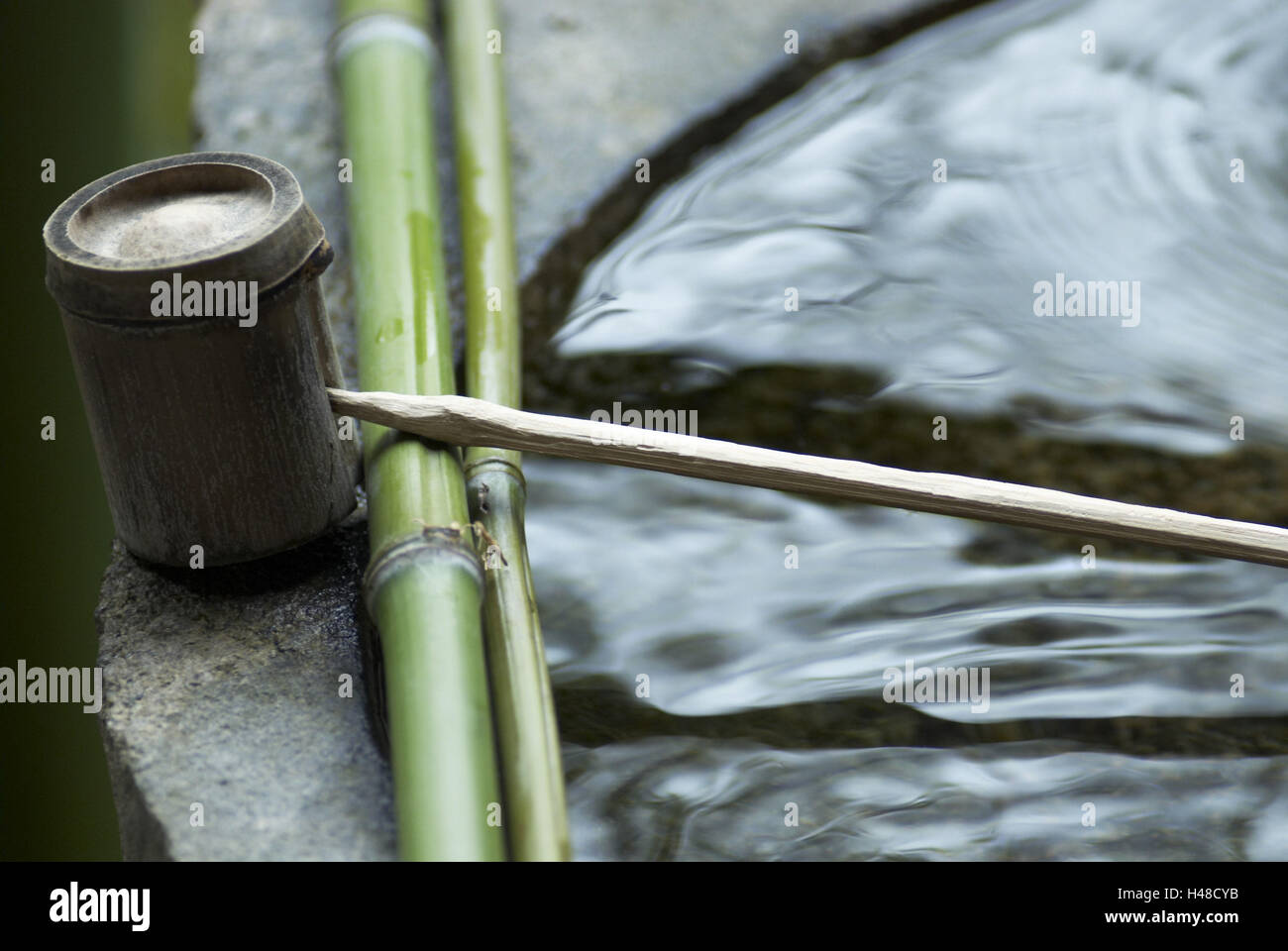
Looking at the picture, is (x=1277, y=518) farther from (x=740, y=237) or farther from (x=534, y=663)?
(x=534, y=663)

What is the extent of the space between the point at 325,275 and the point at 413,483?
92cm

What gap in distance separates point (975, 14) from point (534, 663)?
2544 mm

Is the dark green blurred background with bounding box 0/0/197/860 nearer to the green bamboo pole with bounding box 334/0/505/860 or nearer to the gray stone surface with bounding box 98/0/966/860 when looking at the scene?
the gray stone surface with bounding box 98/0/966/860

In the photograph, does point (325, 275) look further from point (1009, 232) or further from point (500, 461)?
point (1009, 232)

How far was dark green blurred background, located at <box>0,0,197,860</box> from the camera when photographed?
2.83m

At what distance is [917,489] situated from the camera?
167 cm

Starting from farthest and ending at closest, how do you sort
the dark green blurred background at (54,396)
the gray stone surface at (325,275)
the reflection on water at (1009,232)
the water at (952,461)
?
the dark green blurred background at (54,396) < the reflection on water at (1009,232) < the water at (952,461) < the gray stone surface at (325,275)

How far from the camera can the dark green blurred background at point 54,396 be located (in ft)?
9.29

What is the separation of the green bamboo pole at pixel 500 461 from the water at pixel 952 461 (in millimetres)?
228

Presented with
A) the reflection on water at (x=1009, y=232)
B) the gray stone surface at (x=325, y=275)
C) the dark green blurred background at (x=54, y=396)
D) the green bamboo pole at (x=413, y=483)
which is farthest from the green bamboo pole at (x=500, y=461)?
the dark green blurred background at (x=54, y=396)

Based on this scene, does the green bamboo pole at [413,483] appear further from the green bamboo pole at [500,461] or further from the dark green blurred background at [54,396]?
the dark green blurred background at [54,396]

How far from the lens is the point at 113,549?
6.43ft

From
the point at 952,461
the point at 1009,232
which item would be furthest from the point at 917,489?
the point at 1009,232
